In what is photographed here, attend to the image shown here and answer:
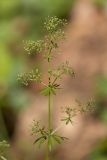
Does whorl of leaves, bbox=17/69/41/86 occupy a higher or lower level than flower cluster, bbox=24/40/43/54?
lower

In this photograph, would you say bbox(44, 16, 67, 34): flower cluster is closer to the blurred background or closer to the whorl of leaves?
the whorl of leaves

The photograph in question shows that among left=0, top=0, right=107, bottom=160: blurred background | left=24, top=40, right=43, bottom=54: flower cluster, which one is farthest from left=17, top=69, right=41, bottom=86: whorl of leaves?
left=0, top=0, right=107, bottom=160: blurred background

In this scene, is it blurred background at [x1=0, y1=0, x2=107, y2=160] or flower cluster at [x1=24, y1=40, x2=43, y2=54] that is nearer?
flower cluster at [x1=24, y1=40, x2=43, y2=54]

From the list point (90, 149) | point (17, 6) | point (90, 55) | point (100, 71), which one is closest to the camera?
point (90, 149)

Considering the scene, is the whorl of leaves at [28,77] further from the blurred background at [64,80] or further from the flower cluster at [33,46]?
the blurred background at [64,80]

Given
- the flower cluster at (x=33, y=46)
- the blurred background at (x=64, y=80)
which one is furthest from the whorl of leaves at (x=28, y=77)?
the blurred background at (x=64, y=80)

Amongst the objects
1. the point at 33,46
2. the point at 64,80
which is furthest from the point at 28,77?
the point at 64,80

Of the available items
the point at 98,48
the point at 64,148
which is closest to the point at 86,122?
the point at 64,148

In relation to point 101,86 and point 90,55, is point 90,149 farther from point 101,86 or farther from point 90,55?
point 90,55

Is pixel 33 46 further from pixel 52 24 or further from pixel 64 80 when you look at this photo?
pixel 64 80
